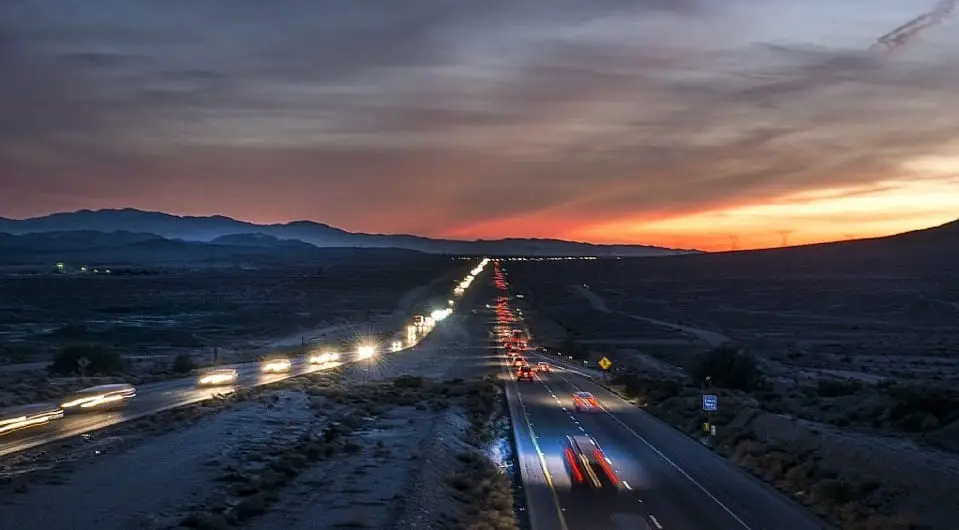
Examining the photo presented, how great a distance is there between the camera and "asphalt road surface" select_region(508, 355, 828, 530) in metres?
22.2

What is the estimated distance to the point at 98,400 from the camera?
38.8 metres

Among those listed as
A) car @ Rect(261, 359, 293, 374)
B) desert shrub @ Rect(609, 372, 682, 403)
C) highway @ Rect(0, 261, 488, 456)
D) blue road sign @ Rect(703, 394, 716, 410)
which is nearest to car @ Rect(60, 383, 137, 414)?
highway @ Rect(0, 261, 488, 456)

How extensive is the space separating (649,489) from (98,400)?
23403mm

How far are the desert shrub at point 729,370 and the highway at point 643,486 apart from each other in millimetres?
15675

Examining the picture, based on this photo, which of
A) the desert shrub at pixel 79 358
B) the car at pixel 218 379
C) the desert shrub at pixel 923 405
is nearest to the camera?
the desert shrub at pixel 923 405

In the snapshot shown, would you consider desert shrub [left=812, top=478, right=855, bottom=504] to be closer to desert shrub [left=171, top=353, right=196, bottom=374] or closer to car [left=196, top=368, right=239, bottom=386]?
car [left=196, top=368, right=239, bottom=386]

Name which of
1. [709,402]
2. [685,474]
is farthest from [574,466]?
[709,402]

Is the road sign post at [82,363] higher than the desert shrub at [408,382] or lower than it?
higher

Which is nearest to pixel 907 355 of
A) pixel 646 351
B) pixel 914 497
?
pixel 646 351

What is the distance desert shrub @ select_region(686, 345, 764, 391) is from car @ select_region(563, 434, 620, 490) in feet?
97.8

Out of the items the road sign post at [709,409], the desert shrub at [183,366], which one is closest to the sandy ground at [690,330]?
the desert shrub at [183,366]

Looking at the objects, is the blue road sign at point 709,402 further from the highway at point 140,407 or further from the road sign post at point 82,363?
the road sign post at point 82,363

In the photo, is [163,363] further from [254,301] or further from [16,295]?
[16,295]

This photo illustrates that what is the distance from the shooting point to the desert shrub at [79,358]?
6147 cm
